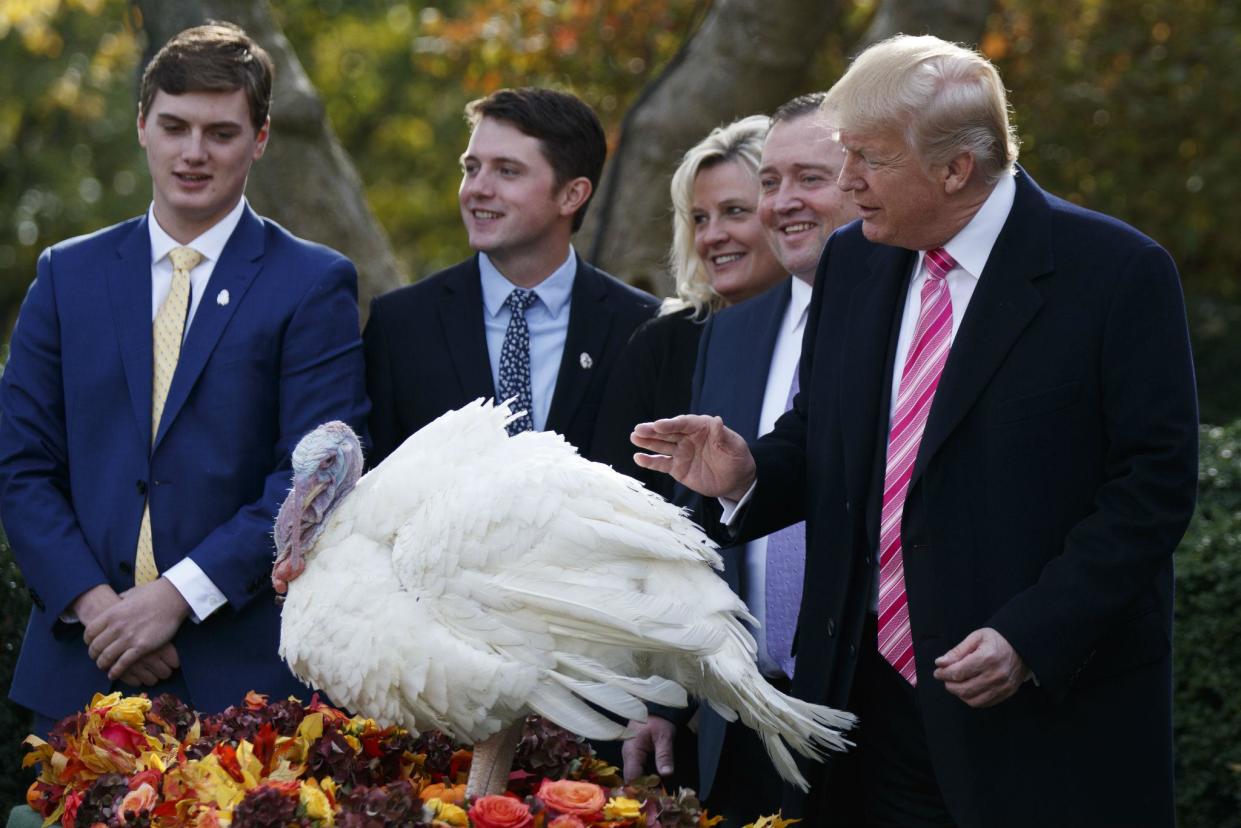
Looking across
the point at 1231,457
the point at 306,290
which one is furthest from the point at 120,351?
the point at 1231,457

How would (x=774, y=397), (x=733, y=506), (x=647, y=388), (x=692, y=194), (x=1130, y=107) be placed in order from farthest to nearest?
(x=1130, y=107) → (x=692, y=194) → (x=647, y=388) → (x=774, y=397) → (x=733, y=506)

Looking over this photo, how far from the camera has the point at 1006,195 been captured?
11.4 feet

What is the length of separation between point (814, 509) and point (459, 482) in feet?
3.01

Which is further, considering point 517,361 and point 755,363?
point 517,361

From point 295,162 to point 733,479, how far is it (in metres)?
4.56

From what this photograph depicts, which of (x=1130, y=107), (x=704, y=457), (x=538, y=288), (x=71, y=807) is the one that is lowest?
(x=71, y=807)

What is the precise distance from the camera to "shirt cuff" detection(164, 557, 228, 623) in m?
4.09

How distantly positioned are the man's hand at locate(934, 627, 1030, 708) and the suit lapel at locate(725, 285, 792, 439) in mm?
1245

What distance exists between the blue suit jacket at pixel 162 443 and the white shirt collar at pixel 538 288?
64 cm

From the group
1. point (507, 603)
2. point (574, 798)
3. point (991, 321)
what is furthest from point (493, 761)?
point (991, 321)

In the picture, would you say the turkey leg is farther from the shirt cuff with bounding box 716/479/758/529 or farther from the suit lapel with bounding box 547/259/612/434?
the suit lapel with bounding box 547/259/612/434

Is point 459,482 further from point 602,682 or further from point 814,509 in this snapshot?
point 814,509

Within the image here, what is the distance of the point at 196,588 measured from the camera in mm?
4105

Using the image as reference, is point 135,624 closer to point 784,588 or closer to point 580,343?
point 580,343
